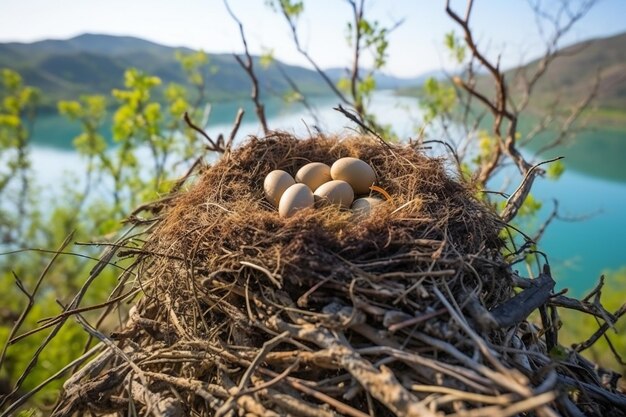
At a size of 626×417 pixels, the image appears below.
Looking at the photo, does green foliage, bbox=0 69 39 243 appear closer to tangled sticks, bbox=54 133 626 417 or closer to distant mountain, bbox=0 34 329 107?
tangled sticks, bbox=54 133 626 417

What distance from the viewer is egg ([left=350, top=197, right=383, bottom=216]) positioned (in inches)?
63.9

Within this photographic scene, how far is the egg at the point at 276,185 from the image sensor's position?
Result: 1.75 m

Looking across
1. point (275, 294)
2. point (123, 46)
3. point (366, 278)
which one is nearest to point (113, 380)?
point (275, 294)

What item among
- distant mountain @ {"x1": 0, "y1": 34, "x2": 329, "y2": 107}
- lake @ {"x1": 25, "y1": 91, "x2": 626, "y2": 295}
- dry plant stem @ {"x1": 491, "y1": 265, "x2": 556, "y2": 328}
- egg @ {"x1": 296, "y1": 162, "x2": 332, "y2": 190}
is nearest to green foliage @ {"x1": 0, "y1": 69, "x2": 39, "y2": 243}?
lake @ {"x1": 25, "y1": 91, "x2": 626, "y2": 295}

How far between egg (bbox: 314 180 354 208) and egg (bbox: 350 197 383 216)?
34 millimetres

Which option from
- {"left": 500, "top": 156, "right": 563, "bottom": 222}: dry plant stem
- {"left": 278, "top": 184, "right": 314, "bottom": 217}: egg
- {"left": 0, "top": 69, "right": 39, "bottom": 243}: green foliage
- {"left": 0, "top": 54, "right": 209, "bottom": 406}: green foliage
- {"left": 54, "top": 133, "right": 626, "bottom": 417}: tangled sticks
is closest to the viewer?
{"left": 54, "top": 133, "right": 626, "bottom": 417}: tangled sticks

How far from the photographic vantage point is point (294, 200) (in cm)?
160

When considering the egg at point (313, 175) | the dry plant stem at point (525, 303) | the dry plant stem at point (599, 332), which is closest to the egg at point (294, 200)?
the egg at point (313, 175)

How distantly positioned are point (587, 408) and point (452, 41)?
345cm

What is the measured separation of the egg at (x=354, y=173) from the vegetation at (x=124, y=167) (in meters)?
0.16

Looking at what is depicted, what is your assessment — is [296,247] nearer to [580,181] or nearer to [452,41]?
[452,41]

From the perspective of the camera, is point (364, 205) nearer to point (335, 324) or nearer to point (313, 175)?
point (313, 175)

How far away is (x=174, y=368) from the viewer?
4.07 feet

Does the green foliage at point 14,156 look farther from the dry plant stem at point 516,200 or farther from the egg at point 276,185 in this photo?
the dry plant stem at point 516,200
